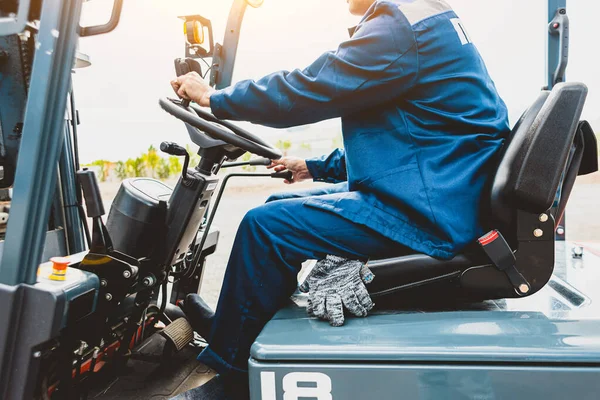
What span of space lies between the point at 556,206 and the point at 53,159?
1148 millimetres

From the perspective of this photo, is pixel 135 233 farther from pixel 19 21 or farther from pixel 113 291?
pixel 19 21

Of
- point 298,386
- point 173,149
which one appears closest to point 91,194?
point 173,149

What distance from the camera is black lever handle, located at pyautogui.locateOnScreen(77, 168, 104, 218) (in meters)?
1.21

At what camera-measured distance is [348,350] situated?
0.94 m

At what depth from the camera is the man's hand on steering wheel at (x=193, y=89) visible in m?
1.29

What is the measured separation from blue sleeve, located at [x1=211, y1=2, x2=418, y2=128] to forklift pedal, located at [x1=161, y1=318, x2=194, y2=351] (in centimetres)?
83

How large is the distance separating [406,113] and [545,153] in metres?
0.33

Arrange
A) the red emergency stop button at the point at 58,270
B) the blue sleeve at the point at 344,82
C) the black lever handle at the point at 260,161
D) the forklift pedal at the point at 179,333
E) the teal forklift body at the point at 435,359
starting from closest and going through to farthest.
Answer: the teal forklift body at the point at 435,359 < the red emergency stop button at the point at 58,270 < the blue sleeve at the point at 344,82 < the forklift pedal at the point at 179,333 < the black lever handle at the point at 260,161

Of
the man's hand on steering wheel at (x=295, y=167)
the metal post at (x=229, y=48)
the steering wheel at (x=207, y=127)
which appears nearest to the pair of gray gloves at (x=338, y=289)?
the steering wheel at (x=207, y=127)

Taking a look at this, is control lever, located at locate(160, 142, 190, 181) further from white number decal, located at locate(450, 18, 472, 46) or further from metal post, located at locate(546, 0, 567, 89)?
metal post, located at locate(546, 0, 567, 89)

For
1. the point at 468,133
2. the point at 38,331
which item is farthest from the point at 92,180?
the point at 468,133

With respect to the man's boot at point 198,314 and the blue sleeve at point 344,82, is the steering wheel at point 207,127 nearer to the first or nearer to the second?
the blue sleeve at point 344,82

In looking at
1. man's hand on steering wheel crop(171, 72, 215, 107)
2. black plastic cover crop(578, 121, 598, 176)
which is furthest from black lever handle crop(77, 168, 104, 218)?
black plastic cover crop(578, 121, 598, 176)

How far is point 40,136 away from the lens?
0.95 meters
